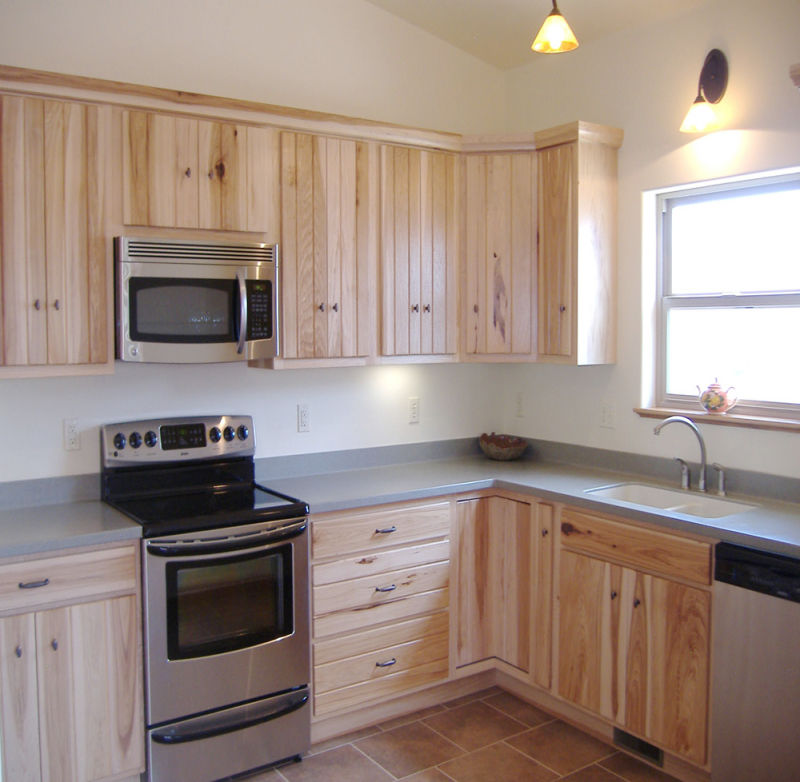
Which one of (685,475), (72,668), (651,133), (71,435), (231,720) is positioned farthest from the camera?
(651,133)

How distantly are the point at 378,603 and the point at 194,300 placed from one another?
1.34 metres

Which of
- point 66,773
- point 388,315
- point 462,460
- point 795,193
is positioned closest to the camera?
point 66,773

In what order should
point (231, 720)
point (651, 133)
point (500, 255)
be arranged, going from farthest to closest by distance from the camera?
point (500, 255) < point (651, 133) < point (231, 720)

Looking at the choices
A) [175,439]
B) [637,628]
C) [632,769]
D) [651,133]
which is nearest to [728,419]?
[637,628]

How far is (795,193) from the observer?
120 inches

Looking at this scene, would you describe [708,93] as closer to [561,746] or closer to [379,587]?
[379,587]

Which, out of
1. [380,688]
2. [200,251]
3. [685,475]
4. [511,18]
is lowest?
[380,688]

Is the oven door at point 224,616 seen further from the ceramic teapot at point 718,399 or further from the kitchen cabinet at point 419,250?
the ceramic teapot at point 718,399

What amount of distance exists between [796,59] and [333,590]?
2.53 meters

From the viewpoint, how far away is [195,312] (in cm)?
295

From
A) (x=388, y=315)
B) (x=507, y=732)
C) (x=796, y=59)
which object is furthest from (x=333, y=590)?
(x=796, y=59)

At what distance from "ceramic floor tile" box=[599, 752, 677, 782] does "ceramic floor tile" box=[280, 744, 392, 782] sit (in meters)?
0.81

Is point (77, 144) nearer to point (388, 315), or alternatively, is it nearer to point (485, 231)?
point (388, 315)

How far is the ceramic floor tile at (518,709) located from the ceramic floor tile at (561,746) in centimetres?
5
